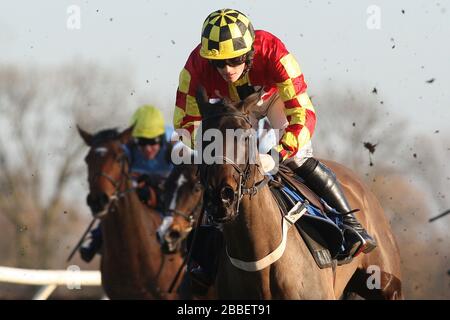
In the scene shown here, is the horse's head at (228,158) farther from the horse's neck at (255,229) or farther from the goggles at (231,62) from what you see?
the goggles at (231,62)

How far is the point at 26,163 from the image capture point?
3044cm

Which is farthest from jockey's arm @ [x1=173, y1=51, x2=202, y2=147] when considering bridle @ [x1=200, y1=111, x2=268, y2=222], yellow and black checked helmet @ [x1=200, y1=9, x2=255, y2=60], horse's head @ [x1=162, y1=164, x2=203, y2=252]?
horse's head @ [x1=162, y1=164, x2=203, y2=252]

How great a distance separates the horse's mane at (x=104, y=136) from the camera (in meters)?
11.0

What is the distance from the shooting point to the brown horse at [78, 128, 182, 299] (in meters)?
10.7

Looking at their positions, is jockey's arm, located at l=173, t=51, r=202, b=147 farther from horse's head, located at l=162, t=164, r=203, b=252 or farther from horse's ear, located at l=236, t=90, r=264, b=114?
horse's head, located at l=162, t=164, r=203, b=252

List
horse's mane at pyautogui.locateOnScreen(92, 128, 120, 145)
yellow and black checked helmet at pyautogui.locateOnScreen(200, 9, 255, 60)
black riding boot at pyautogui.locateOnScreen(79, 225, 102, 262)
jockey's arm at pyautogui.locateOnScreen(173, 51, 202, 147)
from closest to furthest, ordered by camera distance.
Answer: yellow and black checked helmet at pyautogui.locateOnScreen(200, 9, 255, 60) < jockey's arm at pyautogui.locateOnScreen(173, 51, 202, 147) < horse's mane at pyautogui.locateOnScreen(92, 128, 120, 145) < black riding boot at pyautogui.locateOnScreen(79, 225, 102, 262)

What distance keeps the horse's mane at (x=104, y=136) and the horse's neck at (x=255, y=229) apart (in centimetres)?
438

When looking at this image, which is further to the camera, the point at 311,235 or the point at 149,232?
the point at 149,232

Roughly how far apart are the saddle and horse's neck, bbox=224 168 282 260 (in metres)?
0.29

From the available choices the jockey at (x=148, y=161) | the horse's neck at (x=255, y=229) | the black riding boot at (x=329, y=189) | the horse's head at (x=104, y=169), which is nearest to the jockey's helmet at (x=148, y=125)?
the jockey at (x=148, y=161)
